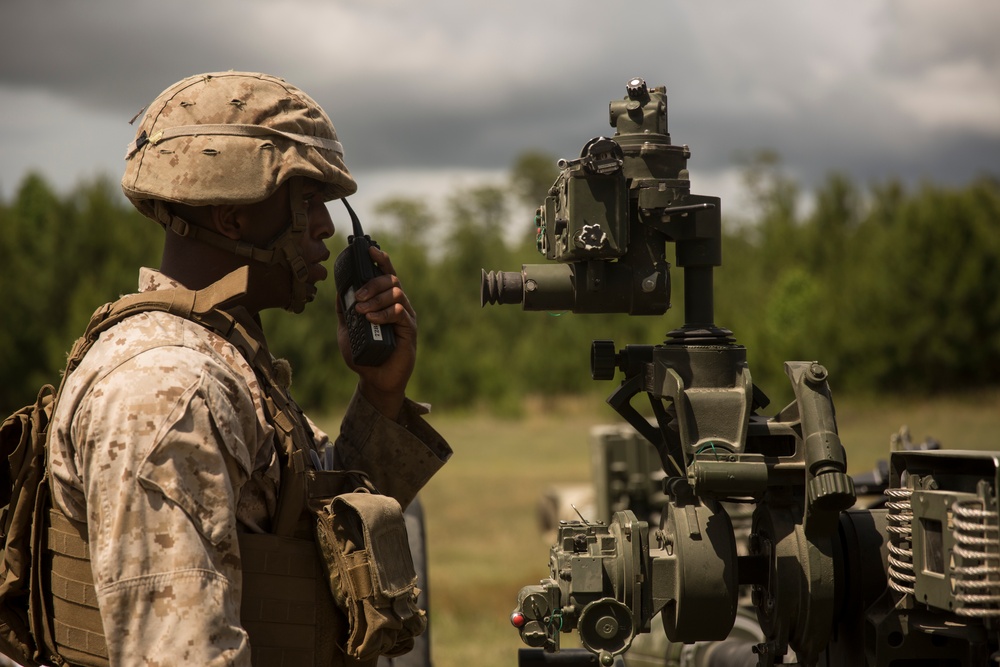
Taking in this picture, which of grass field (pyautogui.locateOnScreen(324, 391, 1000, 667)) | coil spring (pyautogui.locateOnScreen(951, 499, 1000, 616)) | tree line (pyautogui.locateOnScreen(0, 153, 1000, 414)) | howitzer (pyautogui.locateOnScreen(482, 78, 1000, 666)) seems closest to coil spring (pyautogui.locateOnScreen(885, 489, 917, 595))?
howitzer (pyautogui.locateOnScreen(482, 78, 1000, 666))

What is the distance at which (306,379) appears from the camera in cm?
3816

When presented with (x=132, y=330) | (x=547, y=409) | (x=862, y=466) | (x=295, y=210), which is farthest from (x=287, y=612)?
(x=547, y=409)

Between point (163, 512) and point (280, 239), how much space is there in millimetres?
887

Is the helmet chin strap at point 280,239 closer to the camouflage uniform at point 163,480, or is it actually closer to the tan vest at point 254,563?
the tan vest at point 254,563

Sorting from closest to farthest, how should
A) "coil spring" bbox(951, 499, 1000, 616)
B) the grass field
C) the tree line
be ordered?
"coil spring" bbox(951, 499, 1000, 616), the grass field, the tree line

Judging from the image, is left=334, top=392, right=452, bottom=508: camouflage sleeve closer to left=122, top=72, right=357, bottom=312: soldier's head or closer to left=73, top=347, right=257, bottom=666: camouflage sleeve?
left=122, top=72, right=357, bottom=312: soldier's head

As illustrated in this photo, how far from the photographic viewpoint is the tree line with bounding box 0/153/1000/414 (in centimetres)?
2970

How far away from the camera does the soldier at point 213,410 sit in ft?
7.56

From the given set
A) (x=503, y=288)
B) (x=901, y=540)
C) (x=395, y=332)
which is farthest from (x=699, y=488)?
(x=395, y=332)

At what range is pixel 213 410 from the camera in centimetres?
245

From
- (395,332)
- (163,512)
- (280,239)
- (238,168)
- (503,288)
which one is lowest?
(163,512)

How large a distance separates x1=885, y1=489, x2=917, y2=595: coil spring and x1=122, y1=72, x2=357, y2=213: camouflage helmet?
1.73 metres

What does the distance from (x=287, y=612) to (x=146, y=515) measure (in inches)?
19.8

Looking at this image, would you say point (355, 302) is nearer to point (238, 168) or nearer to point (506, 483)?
point (238, 168)
